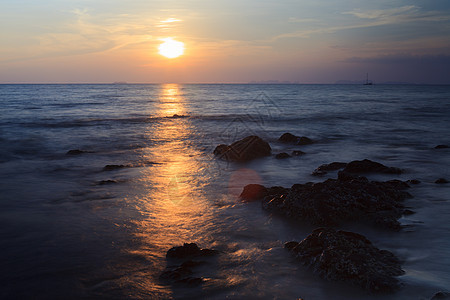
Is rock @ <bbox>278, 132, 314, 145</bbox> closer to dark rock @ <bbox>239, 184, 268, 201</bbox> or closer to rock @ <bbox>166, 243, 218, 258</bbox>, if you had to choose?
dark rock @ <bbox>239, 184, 268, 201</bbox>

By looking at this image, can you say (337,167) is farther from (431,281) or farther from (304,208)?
(431,281)

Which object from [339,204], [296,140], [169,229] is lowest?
[169,229]

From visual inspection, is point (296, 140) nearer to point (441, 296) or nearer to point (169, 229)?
point (169, 229)

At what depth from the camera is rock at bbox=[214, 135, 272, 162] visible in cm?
1190

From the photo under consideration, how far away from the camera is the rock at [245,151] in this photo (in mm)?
11898

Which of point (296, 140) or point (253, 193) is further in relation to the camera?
point (296, 140)

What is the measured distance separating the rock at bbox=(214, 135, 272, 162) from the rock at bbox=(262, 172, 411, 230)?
505 centimetres

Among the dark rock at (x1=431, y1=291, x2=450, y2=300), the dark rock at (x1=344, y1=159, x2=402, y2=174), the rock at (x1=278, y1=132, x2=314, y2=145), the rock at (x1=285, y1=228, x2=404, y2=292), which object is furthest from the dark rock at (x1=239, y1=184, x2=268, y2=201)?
the rock at (x1=278, y1=132, x2=314, y2=145)

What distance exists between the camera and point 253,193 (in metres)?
7.28

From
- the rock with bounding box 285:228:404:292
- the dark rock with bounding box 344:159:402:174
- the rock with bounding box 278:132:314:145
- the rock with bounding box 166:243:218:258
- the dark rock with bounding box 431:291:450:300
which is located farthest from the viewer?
the rock with bounding box 278:132:314:145

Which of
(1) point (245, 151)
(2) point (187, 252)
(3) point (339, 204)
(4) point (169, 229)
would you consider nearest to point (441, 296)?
(3) point (339, 204)

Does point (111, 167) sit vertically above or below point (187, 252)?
above

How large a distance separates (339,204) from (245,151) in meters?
6.19

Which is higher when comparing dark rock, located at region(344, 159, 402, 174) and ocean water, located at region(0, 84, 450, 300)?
dark rock, located at region(344, 159, 402, 174)
